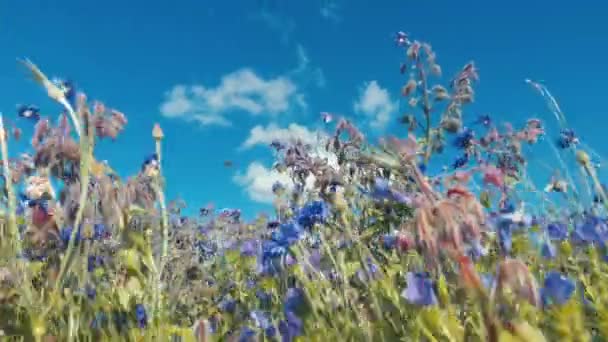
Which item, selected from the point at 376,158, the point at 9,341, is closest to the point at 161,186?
the point at 9,341

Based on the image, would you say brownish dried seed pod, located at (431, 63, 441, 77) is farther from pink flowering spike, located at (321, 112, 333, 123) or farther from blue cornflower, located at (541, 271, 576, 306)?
blue cornflower, located at (541, 271, 576, 306)

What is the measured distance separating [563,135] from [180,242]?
3280mm

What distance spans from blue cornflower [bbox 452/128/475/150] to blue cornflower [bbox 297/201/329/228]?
65.6 inches

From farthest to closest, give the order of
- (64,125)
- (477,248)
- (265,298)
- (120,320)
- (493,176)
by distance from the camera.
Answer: (265,298)
(120,320)
(64,125)
(477,248)
(493,176)

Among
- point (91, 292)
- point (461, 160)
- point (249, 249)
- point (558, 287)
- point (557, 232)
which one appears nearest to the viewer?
point (558, 287)

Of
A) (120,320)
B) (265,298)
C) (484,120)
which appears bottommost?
(120,320)

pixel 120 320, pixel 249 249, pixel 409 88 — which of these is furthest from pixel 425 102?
pixel 120 320

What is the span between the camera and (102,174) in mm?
2004

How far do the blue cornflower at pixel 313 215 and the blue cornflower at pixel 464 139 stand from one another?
1667mm

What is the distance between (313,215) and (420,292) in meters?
1.02

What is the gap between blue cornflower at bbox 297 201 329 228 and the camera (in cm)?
255

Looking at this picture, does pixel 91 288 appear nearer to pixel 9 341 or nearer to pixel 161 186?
pixel 9 341

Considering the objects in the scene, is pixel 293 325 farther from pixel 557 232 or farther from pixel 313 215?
pixel 557 232

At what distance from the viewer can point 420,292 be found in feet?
5.19
